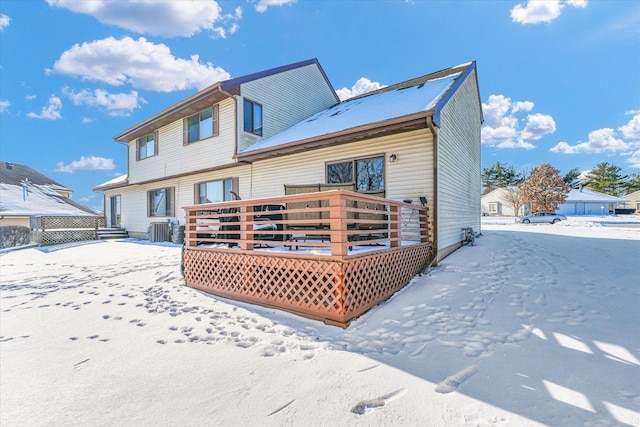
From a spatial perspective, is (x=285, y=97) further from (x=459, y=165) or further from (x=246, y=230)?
(x=246, y=230)

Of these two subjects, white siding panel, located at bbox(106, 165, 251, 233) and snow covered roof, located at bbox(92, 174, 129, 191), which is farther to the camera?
snow covered roof, located at bbox(92, 174, 129, 191)

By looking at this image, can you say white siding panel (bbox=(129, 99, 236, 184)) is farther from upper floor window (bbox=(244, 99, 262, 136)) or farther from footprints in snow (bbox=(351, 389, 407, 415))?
footprints in snow (bbox=(351, 389, 407, 415))

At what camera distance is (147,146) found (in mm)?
14008

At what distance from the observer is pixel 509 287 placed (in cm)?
472

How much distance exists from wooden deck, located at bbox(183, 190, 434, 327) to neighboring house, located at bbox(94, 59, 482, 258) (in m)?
1.38

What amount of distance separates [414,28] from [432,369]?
15.3 m

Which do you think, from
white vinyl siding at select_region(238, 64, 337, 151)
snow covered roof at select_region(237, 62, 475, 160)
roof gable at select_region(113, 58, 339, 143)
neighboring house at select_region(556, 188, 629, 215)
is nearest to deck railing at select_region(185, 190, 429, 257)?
snow covered roof at select_region(237, 62, 475, 160)

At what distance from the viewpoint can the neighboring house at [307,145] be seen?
659 centimetres

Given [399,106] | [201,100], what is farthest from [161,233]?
[399,106]

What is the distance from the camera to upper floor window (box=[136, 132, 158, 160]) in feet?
44.2

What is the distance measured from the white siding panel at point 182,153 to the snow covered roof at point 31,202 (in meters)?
11.7

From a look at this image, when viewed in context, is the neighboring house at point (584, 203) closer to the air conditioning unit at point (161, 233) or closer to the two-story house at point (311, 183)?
the two-story house at point (311, 183)

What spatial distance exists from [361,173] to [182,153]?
8.16 meters

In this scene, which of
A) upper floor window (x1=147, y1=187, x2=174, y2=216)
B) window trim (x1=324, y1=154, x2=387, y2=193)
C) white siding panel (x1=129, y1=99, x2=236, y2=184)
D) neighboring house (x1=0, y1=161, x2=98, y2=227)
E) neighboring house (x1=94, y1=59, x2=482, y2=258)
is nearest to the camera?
neighboring house (x1=94, y1=59, x2=482, y2=258)
